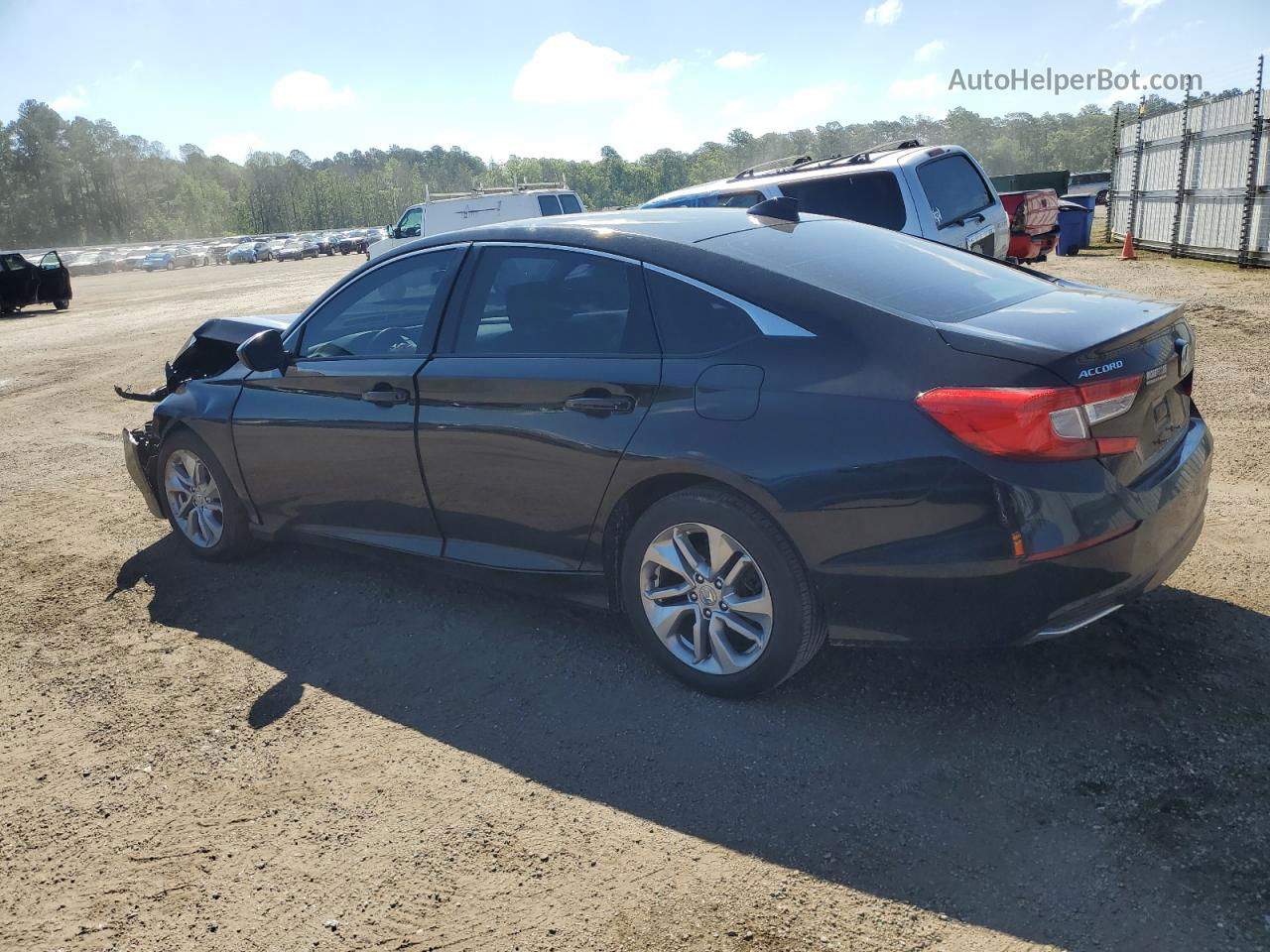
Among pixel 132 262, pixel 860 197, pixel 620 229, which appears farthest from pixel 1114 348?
pixel 132 262

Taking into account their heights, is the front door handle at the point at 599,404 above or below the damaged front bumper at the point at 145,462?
above

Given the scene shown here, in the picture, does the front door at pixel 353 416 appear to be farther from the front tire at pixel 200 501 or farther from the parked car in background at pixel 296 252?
the parked car in background at pixel 296 252

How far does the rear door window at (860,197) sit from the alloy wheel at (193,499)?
19.8 ft

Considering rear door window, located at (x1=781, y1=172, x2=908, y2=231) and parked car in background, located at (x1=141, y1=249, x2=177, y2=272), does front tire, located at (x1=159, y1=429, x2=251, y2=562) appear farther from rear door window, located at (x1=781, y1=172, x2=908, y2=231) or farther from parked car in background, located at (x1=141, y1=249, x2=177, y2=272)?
parked car in background, located at (x1=141, y1=249, x2=177, y2=272)

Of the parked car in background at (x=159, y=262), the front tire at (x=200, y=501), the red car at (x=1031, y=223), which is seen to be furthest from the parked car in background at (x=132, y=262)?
the front tire at (x=200, y=501)

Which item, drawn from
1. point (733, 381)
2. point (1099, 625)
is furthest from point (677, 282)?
point (1099, 625)

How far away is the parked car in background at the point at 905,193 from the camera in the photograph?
947 cm

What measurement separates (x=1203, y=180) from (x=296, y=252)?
63044 millimetres

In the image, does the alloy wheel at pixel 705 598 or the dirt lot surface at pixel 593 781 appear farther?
the alloy wheel at pixel 705 598

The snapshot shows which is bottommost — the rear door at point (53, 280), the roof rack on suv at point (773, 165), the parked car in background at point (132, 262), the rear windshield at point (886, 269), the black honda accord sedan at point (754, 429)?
the parked car in background at point (132, 262)

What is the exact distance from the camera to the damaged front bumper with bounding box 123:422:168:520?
571 centimetres

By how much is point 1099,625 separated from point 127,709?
3664 mm

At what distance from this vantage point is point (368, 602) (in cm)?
478

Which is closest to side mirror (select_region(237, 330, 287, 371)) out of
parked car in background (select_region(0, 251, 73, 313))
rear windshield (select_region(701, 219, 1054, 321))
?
rear windshield (select_region(701, 219, 1054, 321))
